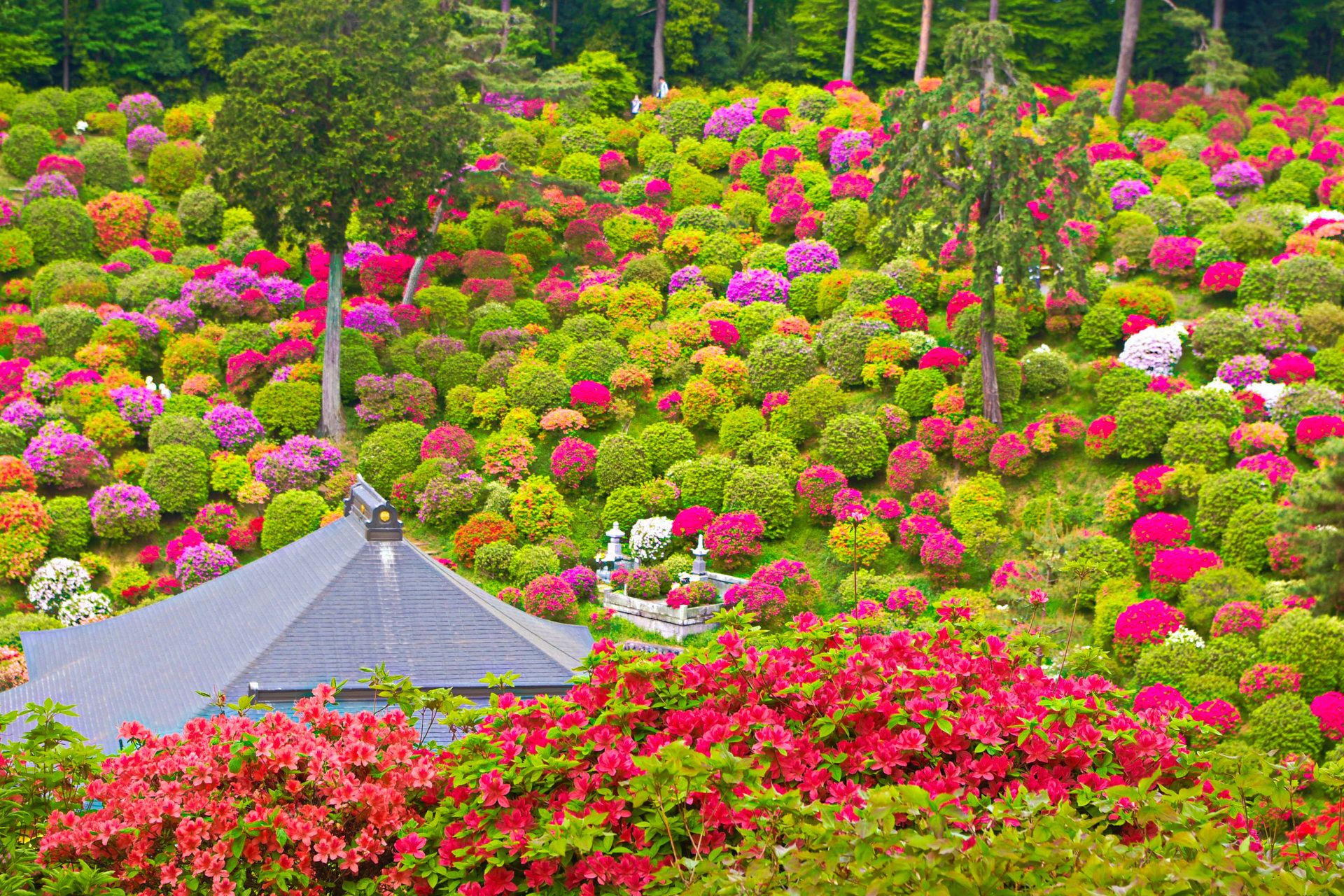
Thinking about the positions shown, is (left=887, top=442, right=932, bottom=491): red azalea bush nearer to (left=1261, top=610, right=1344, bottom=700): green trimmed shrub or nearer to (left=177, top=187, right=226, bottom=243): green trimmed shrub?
(left=1261, top=610, right=1344, bottom=700): green trimmed shrub

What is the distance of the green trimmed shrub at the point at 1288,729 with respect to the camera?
12.8 metres

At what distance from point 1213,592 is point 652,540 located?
30.5ft

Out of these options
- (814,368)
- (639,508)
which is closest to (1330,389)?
(814,368)

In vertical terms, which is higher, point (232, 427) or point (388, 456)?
point (232, 427)

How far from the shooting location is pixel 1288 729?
12852 mm

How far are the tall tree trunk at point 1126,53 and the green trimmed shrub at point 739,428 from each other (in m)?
20.2

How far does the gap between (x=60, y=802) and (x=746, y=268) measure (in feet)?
79.0

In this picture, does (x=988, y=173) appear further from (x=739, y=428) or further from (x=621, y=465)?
(x=621, y=465)

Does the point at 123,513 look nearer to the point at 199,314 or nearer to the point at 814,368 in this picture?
the point at 199,314

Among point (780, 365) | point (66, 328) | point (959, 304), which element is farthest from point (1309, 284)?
point (66, 328)

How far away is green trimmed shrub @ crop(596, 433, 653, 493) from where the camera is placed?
2178 cm

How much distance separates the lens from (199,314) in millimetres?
28219

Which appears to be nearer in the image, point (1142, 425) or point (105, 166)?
point (1142, 425)

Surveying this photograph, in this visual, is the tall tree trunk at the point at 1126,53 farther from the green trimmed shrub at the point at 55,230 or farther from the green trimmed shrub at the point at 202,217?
the green trimmed shrub at the point at 55,230
